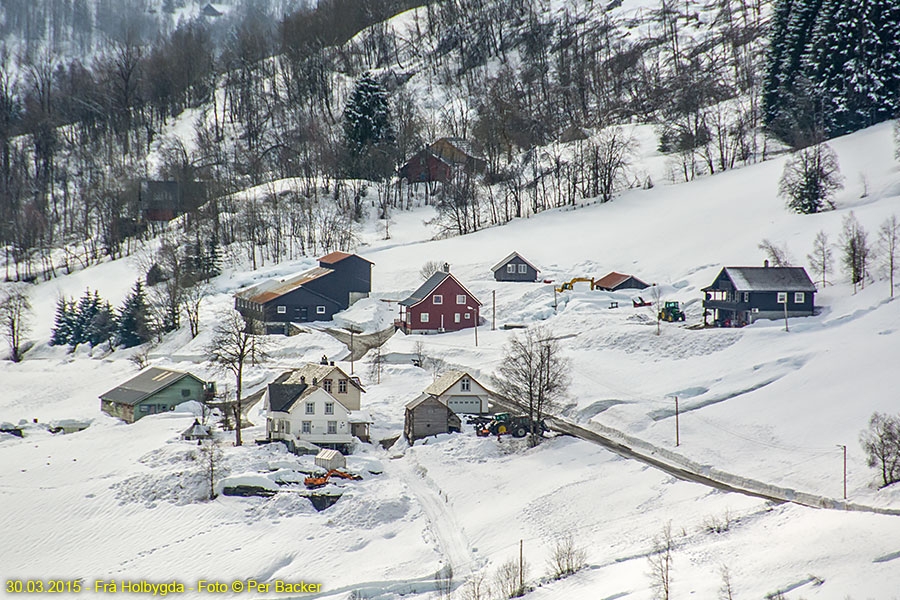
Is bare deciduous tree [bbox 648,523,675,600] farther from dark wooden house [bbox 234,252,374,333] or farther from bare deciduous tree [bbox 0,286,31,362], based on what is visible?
bare deciduous tree [bbox 0,286,31,362]

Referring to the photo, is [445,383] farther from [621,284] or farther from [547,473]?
[621,284]

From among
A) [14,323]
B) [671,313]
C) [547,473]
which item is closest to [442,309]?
[671,313]

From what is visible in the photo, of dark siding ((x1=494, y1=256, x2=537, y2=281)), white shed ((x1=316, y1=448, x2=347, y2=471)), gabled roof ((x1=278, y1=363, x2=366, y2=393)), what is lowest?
white shed ((x1=316, y1=448, x2=347, y2=471))

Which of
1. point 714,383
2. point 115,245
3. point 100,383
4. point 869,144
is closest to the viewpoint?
point 714,383

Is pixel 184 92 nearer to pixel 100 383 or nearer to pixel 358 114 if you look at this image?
pixel 358 114

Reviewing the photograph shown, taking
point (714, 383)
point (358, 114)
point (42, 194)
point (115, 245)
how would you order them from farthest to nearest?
point (42, 194) → point (358, 114) → point (115, 245) → point (714, 383)

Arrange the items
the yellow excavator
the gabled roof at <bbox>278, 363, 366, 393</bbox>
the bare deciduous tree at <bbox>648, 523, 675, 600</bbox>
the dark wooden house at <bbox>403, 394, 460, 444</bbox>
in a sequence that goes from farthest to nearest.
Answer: the yellow excavator
the gabled roof at <bbox>278, 363, 366, 393</bbox>
the dark wooden house at <bbox>403, 394, 460, 444</bbox>
the bare deciduous tree at <bbox>648, 523, 675, 600</bbox>

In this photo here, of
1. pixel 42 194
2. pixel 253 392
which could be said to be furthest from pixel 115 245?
pixel 253 392

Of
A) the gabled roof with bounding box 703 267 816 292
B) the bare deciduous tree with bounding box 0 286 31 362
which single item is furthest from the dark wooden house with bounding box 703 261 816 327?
the bare deciduous tree with bounding box 0 286 31 362

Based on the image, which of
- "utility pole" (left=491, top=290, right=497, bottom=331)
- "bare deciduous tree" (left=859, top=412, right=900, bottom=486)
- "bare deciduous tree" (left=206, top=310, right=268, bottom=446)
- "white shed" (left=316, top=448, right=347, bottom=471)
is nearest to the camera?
"bare deciduous tree" (left=859, top=412, right=900, bottom=486)
